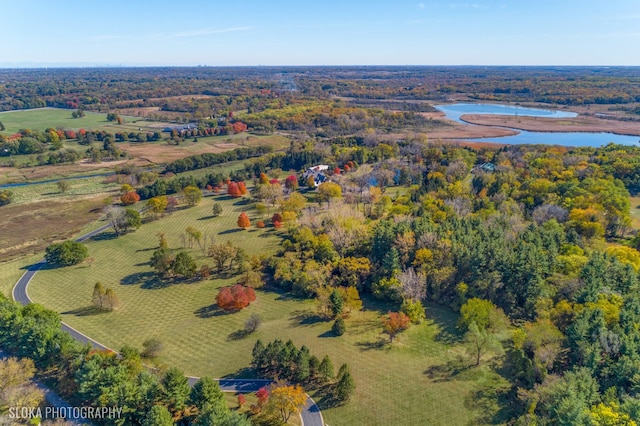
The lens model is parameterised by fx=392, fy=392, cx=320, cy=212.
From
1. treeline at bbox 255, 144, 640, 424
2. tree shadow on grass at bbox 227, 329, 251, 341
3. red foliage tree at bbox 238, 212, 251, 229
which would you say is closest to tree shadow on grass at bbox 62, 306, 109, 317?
tree shadow on grass at bbox 227, 329, 251, 341

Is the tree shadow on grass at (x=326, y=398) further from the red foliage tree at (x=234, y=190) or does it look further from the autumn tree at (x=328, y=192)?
the red foliage tree at (x=234, y=190)

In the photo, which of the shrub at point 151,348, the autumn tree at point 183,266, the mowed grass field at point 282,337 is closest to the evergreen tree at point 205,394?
the mowed grass field at point 282,337

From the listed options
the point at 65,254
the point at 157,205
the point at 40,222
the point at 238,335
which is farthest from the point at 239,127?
the point at 238,335

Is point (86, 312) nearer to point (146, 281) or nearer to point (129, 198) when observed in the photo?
point (146, 281)

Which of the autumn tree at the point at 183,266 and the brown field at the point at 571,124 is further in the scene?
the brown field at the point at 571,124

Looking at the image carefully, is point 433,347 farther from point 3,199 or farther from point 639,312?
point 3,199

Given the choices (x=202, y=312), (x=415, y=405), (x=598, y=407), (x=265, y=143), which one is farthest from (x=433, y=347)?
(x=265, y=143)
